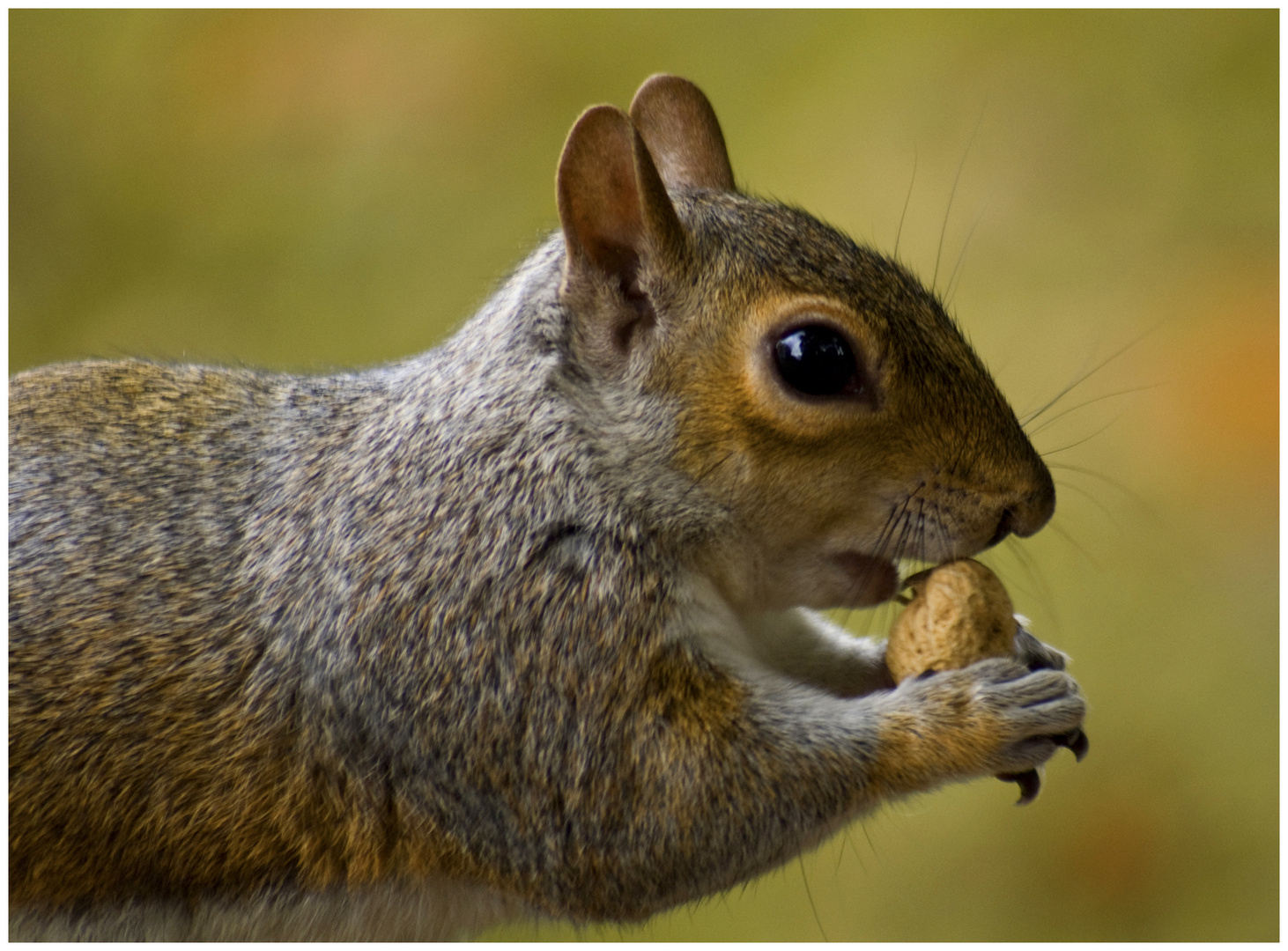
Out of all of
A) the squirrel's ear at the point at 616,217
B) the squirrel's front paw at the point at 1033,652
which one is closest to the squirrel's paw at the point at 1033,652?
the squirrel's front paw at the point at 1033,652

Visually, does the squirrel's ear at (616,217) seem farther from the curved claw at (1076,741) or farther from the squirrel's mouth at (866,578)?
the curved claw at (1076,741)

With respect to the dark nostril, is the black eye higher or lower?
higher

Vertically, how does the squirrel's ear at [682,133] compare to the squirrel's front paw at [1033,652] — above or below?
above

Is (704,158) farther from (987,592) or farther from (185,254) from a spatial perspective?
(185,254)

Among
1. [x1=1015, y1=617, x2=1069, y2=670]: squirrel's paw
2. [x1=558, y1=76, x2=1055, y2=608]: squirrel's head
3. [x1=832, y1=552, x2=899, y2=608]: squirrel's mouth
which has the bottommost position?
[x1=1015, y1=617, x2=1069, y2=670]: squirrel's paw

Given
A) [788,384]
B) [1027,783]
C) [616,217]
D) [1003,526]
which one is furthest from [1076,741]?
[616,217]

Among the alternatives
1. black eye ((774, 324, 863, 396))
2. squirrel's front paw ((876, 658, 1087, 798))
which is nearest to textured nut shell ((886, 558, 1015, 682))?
squirrel's front paw ((876, 658, 1087, 798))

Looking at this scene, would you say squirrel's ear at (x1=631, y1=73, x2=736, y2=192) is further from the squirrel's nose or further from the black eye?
the squirrel's nose
